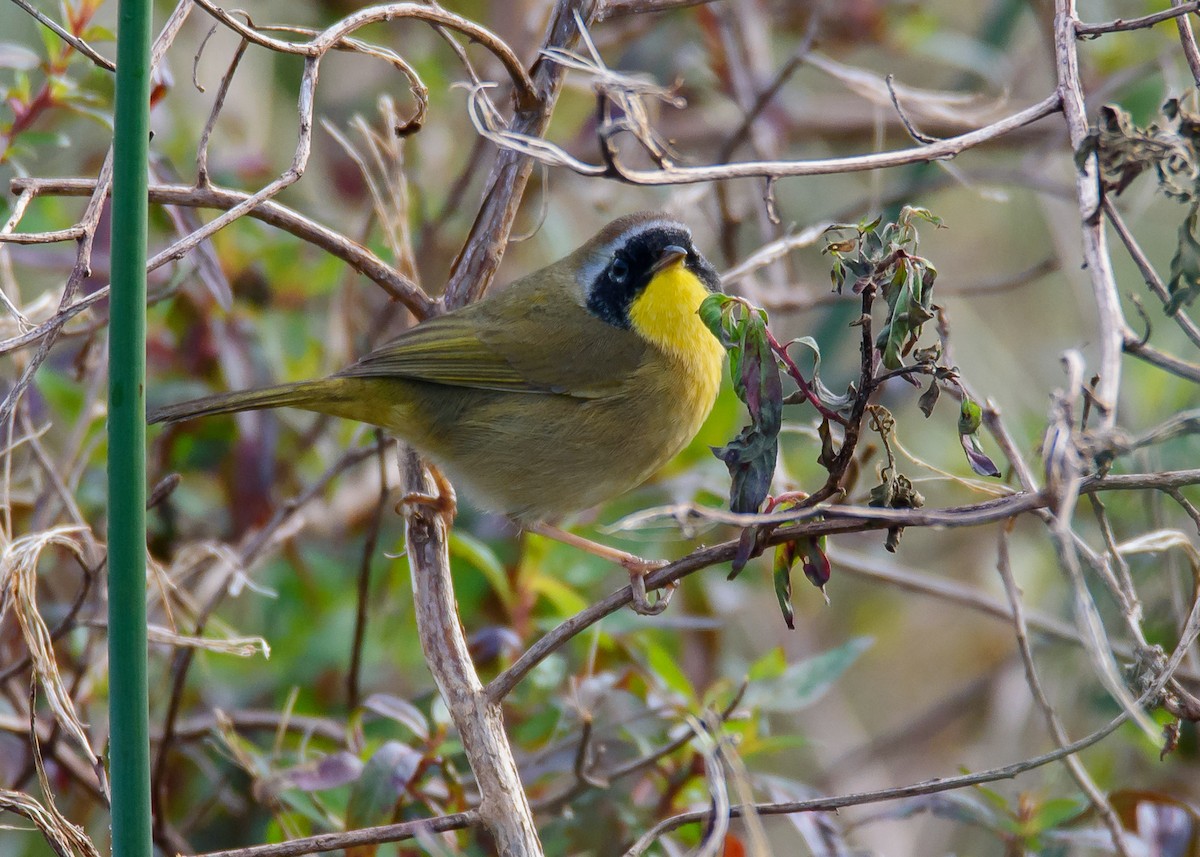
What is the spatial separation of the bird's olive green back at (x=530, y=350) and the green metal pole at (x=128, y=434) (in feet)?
5.64

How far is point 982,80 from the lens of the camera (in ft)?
15.6

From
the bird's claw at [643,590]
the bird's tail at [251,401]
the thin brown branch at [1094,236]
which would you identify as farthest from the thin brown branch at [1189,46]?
the bird's tail at [251,401]

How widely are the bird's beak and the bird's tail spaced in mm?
922

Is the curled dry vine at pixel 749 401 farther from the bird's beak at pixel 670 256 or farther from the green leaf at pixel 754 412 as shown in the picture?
the bird's beak at pixel 670 256

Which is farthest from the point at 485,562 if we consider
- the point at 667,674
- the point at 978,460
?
the point at 978,460

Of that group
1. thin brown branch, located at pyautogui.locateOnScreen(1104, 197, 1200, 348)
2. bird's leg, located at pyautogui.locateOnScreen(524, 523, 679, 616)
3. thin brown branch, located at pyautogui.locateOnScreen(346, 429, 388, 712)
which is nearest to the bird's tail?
thin brown branch, located at pyautogui.locateOnScreen(346, 429, 388, 712)

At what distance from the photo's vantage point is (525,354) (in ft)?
10.7

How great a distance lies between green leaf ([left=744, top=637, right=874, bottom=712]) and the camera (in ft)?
7.89

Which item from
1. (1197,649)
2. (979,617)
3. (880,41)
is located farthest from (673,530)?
(979,617)

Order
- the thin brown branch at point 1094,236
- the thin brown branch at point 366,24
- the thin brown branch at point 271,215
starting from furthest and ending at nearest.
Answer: the thin brown branch at point 271,215
the thin brown branch at point 366,24
the thin brown branch at point 1094,236

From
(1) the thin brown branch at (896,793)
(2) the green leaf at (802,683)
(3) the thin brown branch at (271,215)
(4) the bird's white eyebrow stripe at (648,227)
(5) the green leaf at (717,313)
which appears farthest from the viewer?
(4) the bird's white eyebrow stripe at (648,227)

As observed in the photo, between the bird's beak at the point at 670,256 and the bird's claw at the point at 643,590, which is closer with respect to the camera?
the bird's claw at the point at 643,590

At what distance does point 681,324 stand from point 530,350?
0.42 m

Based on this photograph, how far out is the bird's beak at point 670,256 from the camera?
3092mm
